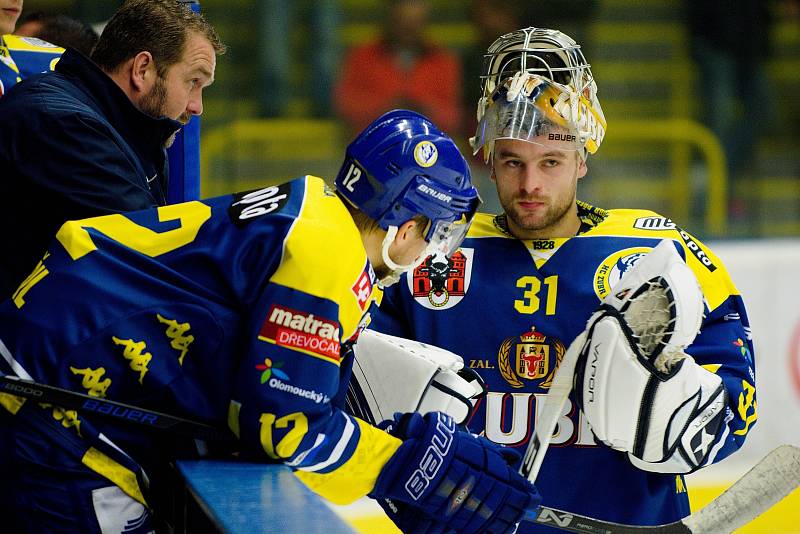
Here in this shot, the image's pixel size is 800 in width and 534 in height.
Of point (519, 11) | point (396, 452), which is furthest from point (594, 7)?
point (396, 452)

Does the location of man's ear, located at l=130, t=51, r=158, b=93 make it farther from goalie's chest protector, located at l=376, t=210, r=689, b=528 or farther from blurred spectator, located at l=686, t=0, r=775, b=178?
blurred spectator, located at l=686, t=0, r=775, b=178

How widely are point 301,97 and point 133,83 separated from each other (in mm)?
2529

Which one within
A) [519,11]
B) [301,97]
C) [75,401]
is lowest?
[75,401]

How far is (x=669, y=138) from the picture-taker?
5305 millimetres

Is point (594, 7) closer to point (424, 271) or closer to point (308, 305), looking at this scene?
point (424, 271)

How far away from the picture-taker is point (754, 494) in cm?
215

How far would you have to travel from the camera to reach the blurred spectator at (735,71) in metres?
5.20

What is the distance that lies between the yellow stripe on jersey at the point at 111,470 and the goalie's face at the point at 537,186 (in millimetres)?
1006

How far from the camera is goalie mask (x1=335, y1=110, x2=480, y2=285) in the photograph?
170 cm

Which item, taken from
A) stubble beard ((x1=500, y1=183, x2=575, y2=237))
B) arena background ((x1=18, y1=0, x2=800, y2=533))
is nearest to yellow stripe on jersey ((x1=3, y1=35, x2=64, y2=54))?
arena background ((x1=18, y1=0, x2=800, y2=533))

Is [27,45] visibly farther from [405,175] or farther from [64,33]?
[405,175]

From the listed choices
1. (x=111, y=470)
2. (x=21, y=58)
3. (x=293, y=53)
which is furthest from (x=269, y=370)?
(x=293, y=53)

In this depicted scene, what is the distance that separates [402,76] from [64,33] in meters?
1.94

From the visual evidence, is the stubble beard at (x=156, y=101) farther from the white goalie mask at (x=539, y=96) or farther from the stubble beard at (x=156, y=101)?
the white goalie mask at (x=539, y=96)
